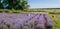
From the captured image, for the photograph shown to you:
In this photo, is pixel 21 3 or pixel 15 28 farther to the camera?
pixel 21 3

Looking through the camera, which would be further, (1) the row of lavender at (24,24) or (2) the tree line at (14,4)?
(2) the tree line at (14,4)

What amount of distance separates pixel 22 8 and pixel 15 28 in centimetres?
3381

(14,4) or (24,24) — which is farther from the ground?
(24,24)

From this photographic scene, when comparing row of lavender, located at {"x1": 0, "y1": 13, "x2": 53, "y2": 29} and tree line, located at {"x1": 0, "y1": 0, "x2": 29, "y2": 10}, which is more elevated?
row of lavender, located at {"x1": 0, "y1": 13, "x2": 53, "y2": 29}

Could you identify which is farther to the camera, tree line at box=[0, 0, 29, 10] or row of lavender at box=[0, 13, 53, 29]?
tree line at box=[0, 0, 29, 10]

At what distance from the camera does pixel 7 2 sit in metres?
37.3

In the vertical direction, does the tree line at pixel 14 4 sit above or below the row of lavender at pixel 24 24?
below

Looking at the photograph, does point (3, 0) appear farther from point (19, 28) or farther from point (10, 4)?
point (19, 28)

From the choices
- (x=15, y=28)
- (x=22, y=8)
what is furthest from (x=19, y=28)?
(x=22, y=8)

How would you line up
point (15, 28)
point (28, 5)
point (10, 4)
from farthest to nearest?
point (28, 5) → point (10, 4) → point (15, 28)

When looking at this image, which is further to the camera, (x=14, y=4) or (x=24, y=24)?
(x=14, y=4)

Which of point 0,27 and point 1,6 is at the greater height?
point 0,27

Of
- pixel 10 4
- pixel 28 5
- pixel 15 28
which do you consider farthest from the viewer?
pixel 28 5

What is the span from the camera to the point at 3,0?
38.4 meters
